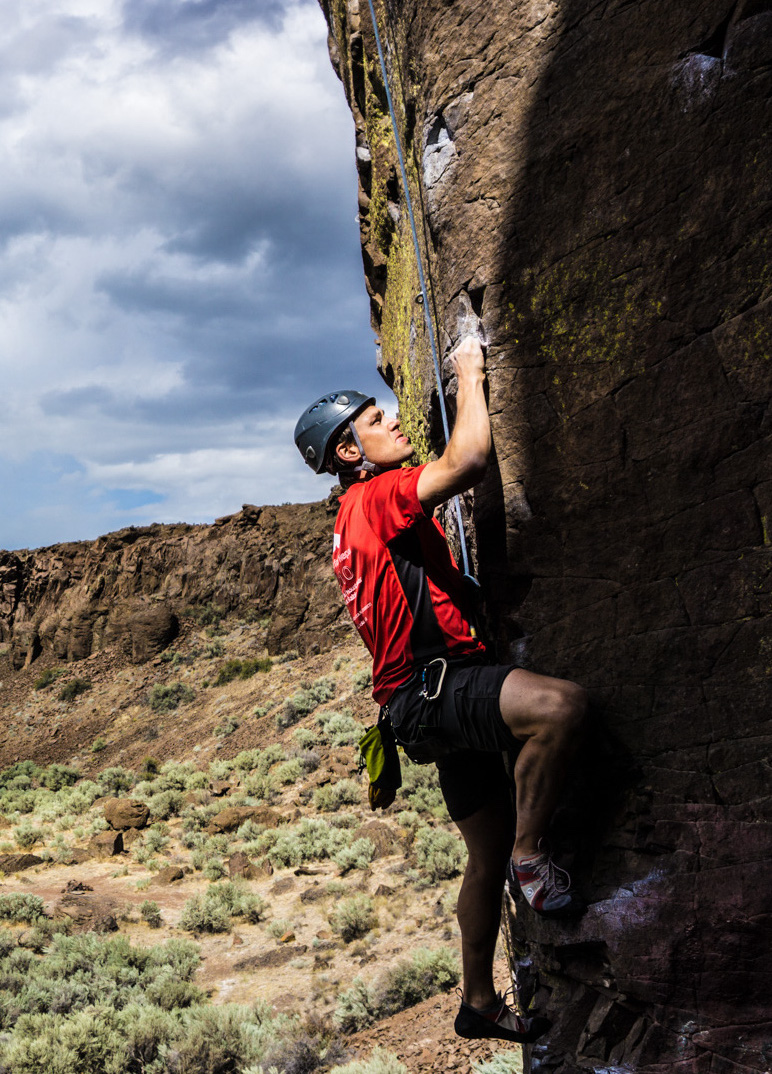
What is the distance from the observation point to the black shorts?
2498 millimetres

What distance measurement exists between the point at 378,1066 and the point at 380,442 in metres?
4.09

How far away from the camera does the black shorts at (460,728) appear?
2.50 metres

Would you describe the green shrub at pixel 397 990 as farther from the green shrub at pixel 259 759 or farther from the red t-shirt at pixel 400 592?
the green shrub at pixel 259 759

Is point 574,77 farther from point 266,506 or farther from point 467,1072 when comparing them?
point 266,506

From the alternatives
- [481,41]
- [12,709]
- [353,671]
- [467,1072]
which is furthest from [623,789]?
[12,709]

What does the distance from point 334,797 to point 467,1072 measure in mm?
7563

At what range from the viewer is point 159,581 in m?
32.6

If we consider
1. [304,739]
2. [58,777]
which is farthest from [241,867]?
[58,777]

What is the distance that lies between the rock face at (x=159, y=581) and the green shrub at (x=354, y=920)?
16.3 metres

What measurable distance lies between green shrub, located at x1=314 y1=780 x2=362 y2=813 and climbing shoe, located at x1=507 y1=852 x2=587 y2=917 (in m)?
10.1

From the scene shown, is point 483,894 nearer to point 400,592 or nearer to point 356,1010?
point 400,592

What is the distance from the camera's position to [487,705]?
2473mm

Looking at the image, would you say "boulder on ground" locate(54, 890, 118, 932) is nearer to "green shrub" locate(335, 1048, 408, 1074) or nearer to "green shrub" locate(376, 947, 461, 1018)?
"green shrub" locate(376, 947, 461, 1018)

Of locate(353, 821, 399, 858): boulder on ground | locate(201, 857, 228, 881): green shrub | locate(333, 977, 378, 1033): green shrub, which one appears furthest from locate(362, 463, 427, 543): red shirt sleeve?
locate(201, 857, 228, 881): green shrub
